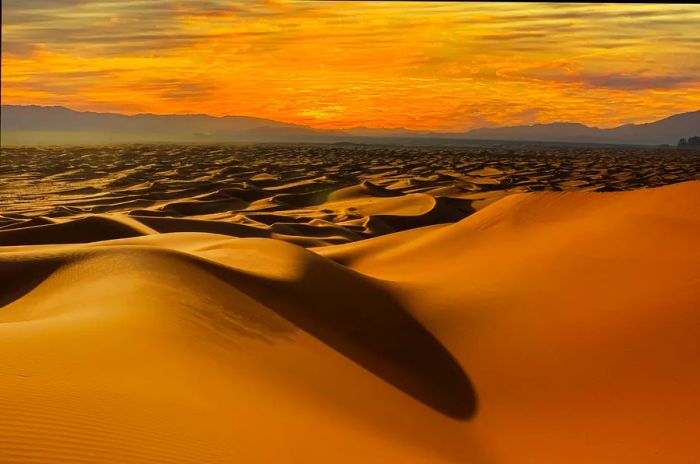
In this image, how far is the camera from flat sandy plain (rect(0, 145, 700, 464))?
3.44 meters

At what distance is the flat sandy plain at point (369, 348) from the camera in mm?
3441

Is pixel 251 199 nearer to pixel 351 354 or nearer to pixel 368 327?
pixel 368 327

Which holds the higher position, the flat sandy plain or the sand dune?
the flat sandy plain

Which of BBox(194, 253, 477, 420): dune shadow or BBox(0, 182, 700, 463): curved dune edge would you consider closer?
BBox(0, 182, 700, 463): curved dune edge

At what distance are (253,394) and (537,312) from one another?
3.80 metres

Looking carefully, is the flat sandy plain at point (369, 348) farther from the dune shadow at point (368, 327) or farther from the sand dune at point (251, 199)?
the sand dune at point (251, 199)

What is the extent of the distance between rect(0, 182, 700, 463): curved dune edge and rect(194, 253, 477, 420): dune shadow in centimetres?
2

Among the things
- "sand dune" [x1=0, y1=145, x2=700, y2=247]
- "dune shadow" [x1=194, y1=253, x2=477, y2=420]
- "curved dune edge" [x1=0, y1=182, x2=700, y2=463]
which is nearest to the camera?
"curved dune edge" [x1=0, y1=182, x2=700, y2=463]

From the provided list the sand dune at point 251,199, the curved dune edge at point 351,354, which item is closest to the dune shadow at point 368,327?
the curved dune edge at point 351,354

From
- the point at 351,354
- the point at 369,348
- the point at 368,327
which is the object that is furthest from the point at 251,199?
the point at 351,354

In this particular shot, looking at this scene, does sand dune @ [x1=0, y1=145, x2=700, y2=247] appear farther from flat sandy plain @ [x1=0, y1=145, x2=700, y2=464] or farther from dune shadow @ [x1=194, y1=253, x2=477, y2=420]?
dune shadow @ [x1=194, y1=253, x2=477, y2=420]

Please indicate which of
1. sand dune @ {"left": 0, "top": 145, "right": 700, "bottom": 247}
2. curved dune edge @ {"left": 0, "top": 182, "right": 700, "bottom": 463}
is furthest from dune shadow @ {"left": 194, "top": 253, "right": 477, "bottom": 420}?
sand dune @ {"left": 0, "top": 145, "right": 700, "bottom": 247}

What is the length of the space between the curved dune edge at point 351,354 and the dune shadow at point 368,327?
0.08 ft

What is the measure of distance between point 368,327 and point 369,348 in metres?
0.49
